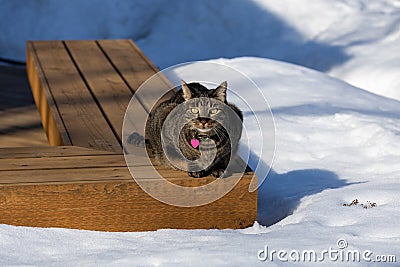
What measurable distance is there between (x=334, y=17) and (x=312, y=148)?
10.8ft

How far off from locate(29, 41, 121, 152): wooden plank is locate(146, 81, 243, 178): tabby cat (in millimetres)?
448

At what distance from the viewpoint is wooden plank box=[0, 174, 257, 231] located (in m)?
3.04

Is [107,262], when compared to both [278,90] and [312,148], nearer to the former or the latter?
[312,148]

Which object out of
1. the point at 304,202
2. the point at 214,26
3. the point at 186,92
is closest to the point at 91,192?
the point at 186,92

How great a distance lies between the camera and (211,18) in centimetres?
762

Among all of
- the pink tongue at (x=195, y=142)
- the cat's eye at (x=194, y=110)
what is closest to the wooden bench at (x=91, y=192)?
the pink tongue at (x=195, y=142)

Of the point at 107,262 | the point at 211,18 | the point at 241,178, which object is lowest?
the point at 107,262

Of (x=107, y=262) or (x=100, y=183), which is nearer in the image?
(x=107, y=262)

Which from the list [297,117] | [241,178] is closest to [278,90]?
[297,117]

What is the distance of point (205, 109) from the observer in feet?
9.80

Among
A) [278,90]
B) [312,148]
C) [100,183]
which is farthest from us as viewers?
[278,90]

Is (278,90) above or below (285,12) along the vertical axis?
below

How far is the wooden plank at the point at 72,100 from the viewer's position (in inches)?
147

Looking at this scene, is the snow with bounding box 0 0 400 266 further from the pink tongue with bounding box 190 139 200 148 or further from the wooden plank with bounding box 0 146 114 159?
the wooden plank with bounding box 0 146 114 159
